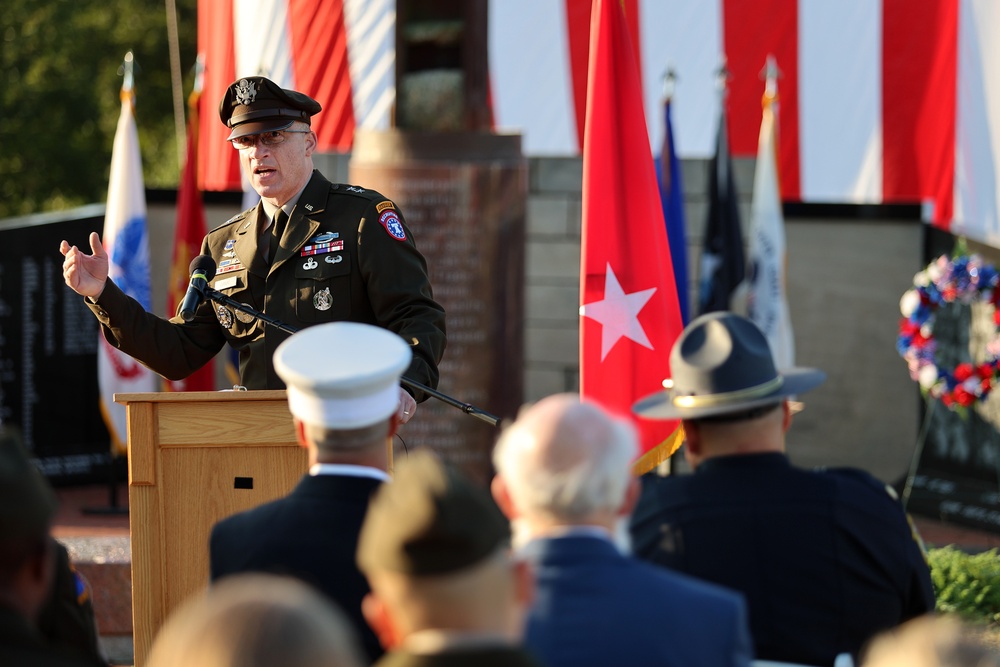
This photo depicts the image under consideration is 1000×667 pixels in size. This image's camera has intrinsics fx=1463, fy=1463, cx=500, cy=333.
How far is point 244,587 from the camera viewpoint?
1.80 metres

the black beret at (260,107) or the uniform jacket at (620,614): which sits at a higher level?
the black beret at (260,107)

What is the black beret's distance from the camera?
4465 mm

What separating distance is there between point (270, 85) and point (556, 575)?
2.56 meters

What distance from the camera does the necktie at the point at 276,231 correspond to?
4.55 meters

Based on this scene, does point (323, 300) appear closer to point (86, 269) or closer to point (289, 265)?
point (289, 265)

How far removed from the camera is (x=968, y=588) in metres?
5.86

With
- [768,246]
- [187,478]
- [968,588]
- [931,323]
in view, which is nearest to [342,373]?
[187,478]

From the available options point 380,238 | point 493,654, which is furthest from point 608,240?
point 493,654

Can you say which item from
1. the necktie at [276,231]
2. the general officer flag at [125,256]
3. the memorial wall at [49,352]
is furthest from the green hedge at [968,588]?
the memorial wall at [49,352]

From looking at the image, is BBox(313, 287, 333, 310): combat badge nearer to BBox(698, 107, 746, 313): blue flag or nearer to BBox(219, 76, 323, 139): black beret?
BBox(219, 76, 323, 139): black beret

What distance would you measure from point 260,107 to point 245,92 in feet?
0.22

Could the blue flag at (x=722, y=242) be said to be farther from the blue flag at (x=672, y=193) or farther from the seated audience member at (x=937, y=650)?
the seated audience member at (x=937, y=650)

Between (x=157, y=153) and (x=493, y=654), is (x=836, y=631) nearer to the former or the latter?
(x=493, y=654)

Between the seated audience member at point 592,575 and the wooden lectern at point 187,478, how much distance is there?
1566 mm
